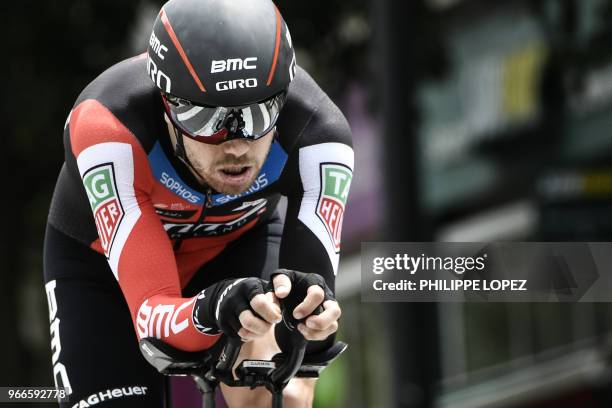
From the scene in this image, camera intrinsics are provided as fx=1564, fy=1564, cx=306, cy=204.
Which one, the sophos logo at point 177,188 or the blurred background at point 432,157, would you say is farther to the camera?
the blurred background at point 432,157

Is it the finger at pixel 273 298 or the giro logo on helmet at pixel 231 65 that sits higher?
the giro logo on helmet at pixel 231 65

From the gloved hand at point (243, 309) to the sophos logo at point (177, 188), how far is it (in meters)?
0.76

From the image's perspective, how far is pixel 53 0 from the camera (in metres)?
13.1

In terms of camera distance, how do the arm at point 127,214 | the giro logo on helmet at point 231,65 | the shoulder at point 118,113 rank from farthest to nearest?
the shoulder at point 118,113 → the arm at point 127,214 → the giro logo on helmet at point 231,65

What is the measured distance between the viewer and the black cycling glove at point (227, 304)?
15.6ft

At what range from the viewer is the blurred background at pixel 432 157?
36.5ft

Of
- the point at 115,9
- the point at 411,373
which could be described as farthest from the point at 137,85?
the point at 115,9

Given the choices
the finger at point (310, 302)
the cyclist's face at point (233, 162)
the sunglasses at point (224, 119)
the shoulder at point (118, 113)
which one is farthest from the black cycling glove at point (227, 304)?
the shoulder at point (118, 113)

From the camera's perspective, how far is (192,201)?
224 inches

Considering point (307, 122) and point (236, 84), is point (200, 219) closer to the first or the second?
point (307, 122)

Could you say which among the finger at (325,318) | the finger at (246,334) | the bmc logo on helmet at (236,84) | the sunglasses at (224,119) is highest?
the bmc logo on helmet at (236,84)

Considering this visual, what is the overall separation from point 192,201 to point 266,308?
107 centimetres

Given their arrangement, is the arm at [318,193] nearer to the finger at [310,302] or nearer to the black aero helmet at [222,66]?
the black aero helmet at [222,66]

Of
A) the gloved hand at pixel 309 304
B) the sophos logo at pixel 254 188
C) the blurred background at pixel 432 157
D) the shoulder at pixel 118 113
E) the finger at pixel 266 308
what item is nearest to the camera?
the finger at pixel 266 308
